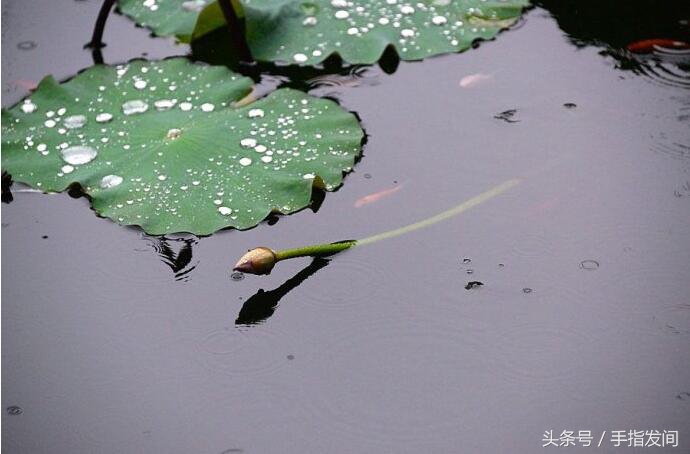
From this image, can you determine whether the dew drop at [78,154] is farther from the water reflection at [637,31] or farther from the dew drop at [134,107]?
the water reflection at [637,31]

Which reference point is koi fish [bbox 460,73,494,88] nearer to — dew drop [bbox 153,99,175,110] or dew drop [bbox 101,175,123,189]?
dew drop [bbox 153,99,175,110]

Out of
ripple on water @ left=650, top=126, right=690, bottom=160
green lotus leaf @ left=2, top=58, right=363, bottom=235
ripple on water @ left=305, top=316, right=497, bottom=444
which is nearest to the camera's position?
ripple on water @ left=305, top=316, right=497, bottom=444

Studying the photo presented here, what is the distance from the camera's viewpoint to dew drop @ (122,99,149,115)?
2.14 m

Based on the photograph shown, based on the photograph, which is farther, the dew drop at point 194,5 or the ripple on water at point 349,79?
the dew drop at point 194,5

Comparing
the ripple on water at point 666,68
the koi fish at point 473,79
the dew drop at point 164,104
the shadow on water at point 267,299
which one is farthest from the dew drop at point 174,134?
the ripple on water at point 666,68

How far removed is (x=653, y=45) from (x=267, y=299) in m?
1.24

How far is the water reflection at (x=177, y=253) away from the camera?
181 cm

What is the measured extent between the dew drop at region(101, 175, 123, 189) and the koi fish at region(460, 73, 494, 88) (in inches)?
33.7

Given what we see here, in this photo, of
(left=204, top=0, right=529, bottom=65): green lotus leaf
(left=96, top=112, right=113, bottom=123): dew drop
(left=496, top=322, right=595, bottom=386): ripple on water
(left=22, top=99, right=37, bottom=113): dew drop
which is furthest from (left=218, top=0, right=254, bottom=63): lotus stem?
(left=496, top=322, right=595, bottom=386): ripple on water

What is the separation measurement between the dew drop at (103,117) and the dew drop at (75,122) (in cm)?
3

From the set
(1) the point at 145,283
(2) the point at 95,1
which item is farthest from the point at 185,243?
(2) the point at 95,1

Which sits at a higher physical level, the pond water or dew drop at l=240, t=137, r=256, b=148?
dew drop at l=240, t=137, r=256, b=148

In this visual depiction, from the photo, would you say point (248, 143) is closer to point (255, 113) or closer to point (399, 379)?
point (255, 113)

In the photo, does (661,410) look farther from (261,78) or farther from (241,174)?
(261,78)
